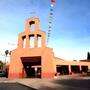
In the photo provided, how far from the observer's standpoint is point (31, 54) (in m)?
40.3

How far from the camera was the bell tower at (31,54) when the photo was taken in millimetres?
38812

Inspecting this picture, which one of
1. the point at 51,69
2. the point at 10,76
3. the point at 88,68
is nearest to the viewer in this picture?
the point at 51,69

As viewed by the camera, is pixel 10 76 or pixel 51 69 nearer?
pixel 51 69

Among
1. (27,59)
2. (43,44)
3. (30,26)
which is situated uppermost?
(30,26)

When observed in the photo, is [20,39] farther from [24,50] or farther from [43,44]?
[43,44]

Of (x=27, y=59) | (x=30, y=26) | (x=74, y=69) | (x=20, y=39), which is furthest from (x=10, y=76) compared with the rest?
(x=74, y=69)

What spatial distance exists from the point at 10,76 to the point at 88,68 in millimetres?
42491

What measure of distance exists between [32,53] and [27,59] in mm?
3317

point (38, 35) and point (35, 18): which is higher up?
point (35, 18)

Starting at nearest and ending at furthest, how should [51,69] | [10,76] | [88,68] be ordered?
[51,69], [10,76], [88,68]

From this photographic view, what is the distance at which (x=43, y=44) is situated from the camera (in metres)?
40.3

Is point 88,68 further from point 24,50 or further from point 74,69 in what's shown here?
point 24,50

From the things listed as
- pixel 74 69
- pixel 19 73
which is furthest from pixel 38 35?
pixel 74 69

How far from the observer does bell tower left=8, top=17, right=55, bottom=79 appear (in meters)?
38.8
